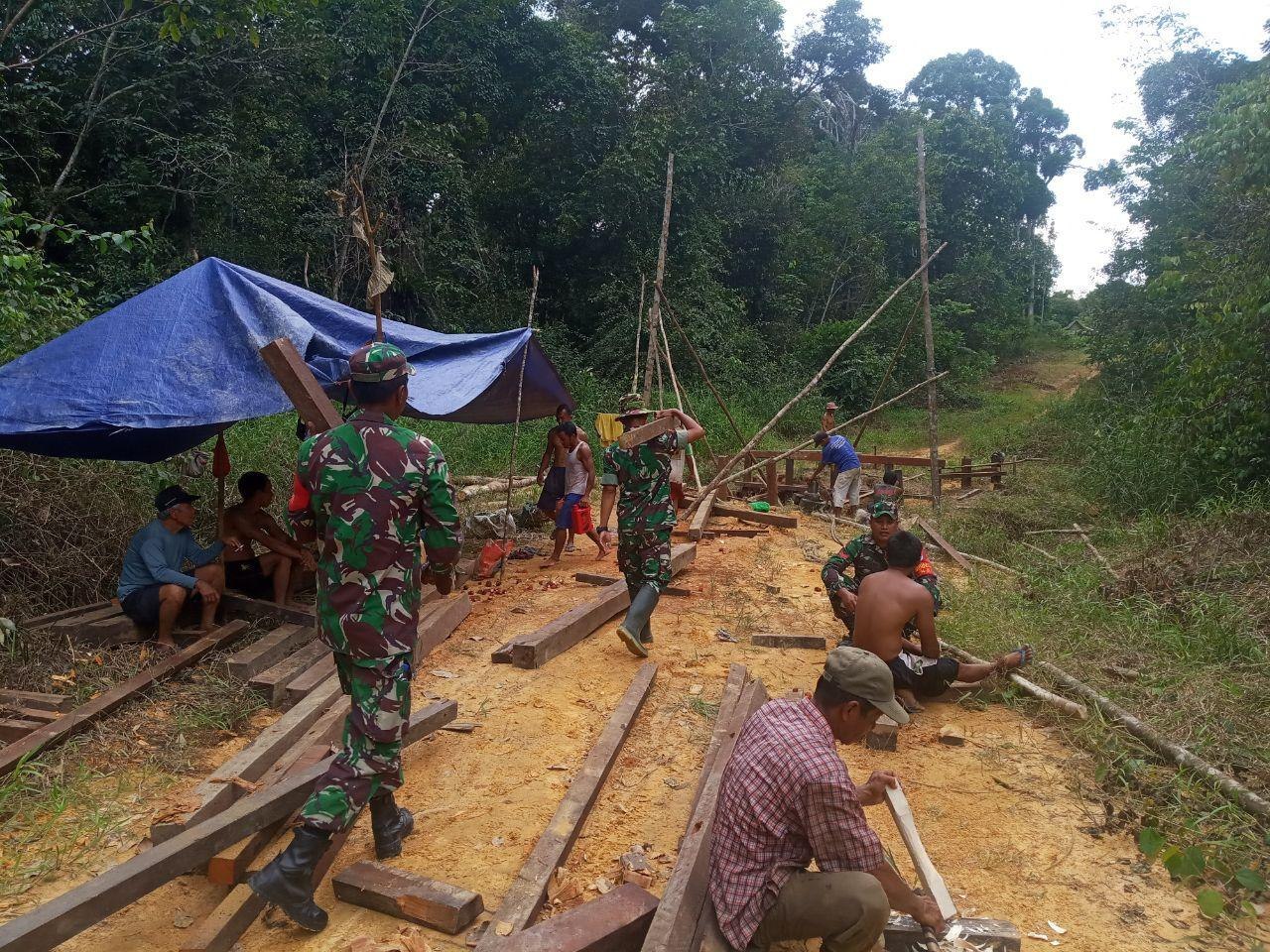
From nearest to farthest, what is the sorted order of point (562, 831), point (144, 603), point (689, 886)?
point (689, 886)
point (562, 831)
point (144, 603)

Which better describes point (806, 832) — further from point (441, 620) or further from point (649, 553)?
point (441, 620)

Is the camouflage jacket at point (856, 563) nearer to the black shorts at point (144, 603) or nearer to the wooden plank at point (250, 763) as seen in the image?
the wooden plank at point (250, 763)

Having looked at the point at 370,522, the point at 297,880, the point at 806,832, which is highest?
the point at 370,522

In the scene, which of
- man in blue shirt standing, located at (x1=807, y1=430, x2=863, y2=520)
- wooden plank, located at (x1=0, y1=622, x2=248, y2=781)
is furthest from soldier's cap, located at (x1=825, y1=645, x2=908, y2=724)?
man in blue shirt standing, located at (x1=807, y1=430, x2=863, y2=520)

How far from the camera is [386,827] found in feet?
11.1

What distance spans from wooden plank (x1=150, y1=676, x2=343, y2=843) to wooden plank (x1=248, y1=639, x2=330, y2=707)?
35cm

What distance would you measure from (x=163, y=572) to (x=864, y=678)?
15.8ft

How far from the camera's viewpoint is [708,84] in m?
23.2

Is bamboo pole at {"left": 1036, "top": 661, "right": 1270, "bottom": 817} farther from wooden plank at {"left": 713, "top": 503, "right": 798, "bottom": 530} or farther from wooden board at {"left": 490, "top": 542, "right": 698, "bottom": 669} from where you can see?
wooden plank at {"left": 713, "top": 503, "right": 798, "bottom": 530}

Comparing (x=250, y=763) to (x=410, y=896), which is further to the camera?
(x=250, y=763)

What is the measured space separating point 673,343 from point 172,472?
513 inches

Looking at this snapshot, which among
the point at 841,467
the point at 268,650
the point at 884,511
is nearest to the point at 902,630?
the point at 884,511

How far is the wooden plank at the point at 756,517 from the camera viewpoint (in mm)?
10773

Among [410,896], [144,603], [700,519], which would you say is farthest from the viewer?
[700,519]
